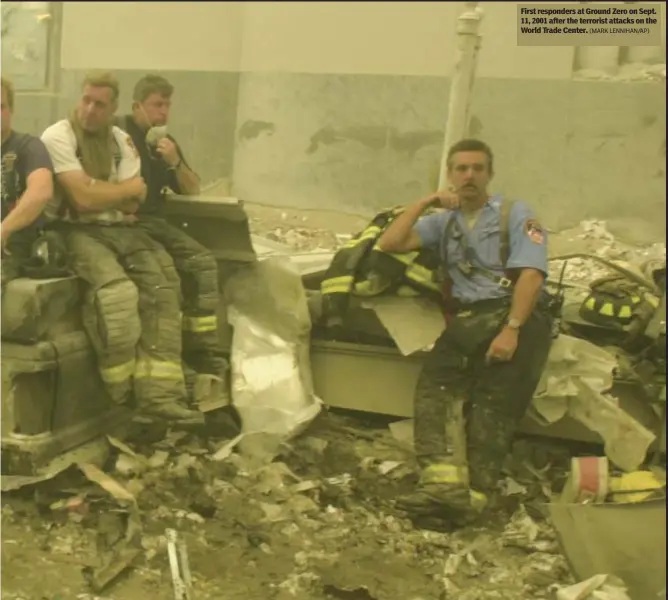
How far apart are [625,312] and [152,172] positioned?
104cm

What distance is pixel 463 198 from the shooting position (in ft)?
5.70

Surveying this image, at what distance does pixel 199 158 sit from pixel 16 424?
69cm

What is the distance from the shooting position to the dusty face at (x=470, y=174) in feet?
5.65

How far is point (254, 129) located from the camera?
1807mm

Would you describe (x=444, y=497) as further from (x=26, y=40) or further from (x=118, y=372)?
(x=26, y=40)

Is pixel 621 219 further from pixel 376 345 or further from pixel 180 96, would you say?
pixel 180 96

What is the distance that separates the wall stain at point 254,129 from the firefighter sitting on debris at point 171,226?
14 cm

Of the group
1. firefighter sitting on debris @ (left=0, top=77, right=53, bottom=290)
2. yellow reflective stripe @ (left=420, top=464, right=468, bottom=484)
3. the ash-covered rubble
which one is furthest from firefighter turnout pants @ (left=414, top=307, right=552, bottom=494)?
firefighter sitting on debris @ (left=0, top=77, right=53, bottom=290)

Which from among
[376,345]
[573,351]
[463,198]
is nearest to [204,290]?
[376,345]

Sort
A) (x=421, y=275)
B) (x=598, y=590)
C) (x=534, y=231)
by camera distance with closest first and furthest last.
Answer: (x=598, y=590) → (x=534, y=231) → (x=421, y=275)

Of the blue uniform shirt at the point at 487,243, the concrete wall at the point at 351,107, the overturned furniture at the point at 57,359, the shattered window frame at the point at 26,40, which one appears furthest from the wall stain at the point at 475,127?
the shattered window frame at the point at 26,40

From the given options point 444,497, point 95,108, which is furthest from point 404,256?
point 95,108

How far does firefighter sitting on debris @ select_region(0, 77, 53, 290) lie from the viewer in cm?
178

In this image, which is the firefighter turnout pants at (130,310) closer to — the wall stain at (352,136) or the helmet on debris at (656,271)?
the wall stain at (352,136)
